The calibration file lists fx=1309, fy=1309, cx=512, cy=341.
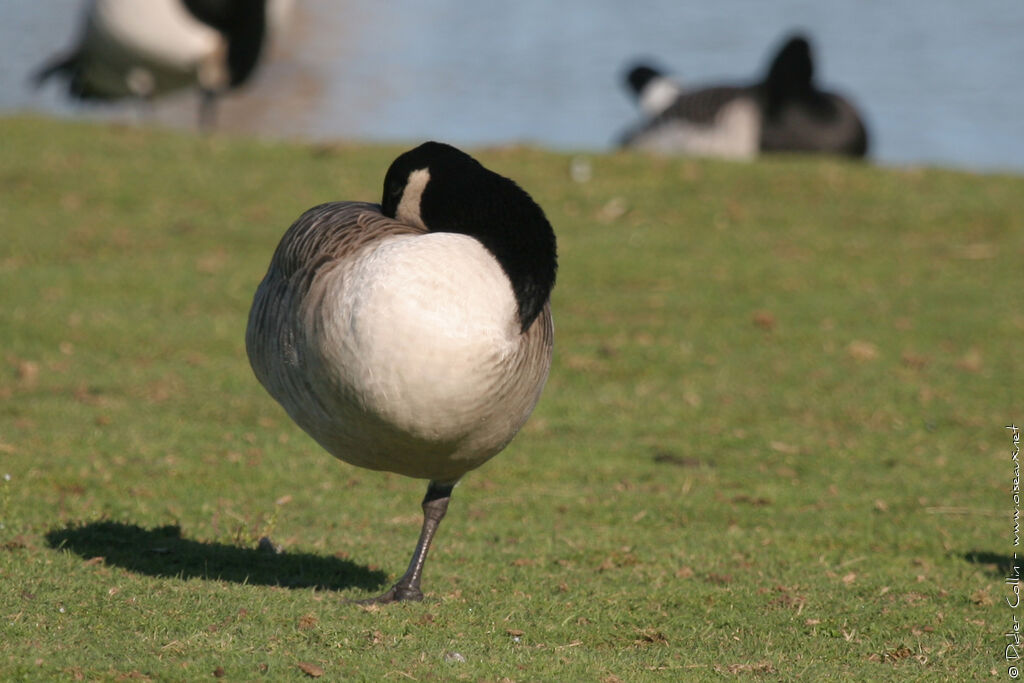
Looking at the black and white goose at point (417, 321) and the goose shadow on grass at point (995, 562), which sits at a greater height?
the black and white goose at point (417, 321)

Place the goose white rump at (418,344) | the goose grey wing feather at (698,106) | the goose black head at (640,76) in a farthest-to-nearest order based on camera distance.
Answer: the goose black head at (640,76) < the goose grey wing feather at (698,106) < the goose white rump at (418,344)

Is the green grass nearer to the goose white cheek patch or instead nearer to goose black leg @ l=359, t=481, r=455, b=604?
goose black leg @ l=359, t=481, r=455, b=604

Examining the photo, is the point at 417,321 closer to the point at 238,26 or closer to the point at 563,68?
the point at 238,26

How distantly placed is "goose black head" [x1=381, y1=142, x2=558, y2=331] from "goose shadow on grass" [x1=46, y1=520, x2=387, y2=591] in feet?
5.87

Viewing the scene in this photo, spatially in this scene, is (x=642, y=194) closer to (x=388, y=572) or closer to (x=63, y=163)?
(x=63, y=163)

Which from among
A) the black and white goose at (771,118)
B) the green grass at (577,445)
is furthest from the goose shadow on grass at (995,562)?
the black and white goose at (771,118)

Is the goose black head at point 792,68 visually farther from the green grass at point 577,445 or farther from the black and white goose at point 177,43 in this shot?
the black and white goose at point 177,43

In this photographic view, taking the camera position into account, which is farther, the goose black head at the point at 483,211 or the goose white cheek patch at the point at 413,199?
the goose white cheek patch at the point at 413,199

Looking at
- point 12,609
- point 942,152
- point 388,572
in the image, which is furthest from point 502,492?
point 942,152

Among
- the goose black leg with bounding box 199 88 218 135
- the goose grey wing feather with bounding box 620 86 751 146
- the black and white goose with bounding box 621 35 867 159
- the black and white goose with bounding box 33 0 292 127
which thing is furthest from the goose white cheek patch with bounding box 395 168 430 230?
the goose grey wing feather with bounding box 620 86 751 146

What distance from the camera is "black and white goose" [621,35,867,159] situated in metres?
20.6

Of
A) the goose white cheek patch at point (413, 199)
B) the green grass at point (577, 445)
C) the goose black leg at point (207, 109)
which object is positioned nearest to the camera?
the green grass at point (577, 445)

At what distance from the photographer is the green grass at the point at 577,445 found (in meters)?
5.22

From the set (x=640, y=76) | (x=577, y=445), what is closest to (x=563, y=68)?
(x=640, y=76)
